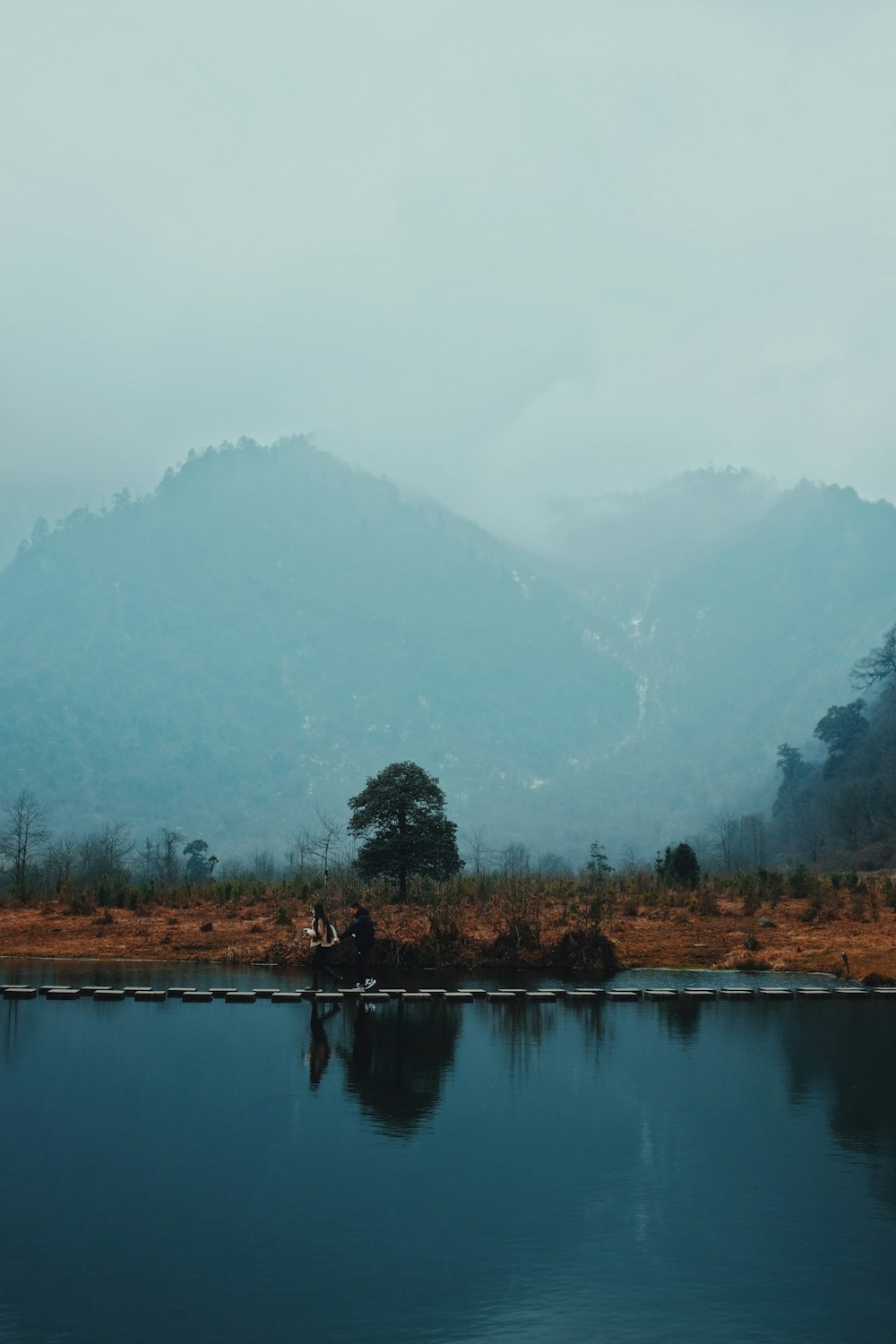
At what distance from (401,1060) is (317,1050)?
1.45 metres

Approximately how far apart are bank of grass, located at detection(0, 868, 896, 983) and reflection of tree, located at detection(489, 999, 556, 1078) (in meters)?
6.58

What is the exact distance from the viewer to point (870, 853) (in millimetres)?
84250

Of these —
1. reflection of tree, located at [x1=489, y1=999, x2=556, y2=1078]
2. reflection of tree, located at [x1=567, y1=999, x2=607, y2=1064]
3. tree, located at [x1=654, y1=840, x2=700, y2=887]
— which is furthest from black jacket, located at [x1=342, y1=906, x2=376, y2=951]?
tree, located at [x1=654, y1=840, x2=700, y2=887]

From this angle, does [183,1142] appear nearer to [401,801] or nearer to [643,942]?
[643,942]

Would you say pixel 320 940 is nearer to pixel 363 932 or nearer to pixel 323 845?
pixel 363 932

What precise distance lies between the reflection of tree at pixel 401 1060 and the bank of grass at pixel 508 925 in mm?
7752

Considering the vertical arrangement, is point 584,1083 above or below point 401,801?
below

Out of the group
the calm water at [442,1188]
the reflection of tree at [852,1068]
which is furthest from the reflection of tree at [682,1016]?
the reflection of tree at [852,1068]

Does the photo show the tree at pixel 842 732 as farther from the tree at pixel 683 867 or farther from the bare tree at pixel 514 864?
the tree at pixel 683 867

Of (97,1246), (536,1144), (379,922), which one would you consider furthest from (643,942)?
(97,1246)

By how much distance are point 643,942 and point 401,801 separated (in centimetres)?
1323

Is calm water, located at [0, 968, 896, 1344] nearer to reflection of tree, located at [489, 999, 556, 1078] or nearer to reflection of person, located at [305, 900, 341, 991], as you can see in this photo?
reflection of tree, located at [489, 999, 556, 1078]

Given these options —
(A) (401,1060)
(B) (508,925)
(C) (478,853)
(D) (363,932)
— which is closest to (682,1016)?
(D) (363,932)

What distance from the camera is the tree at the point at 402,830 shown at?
1697 inches
